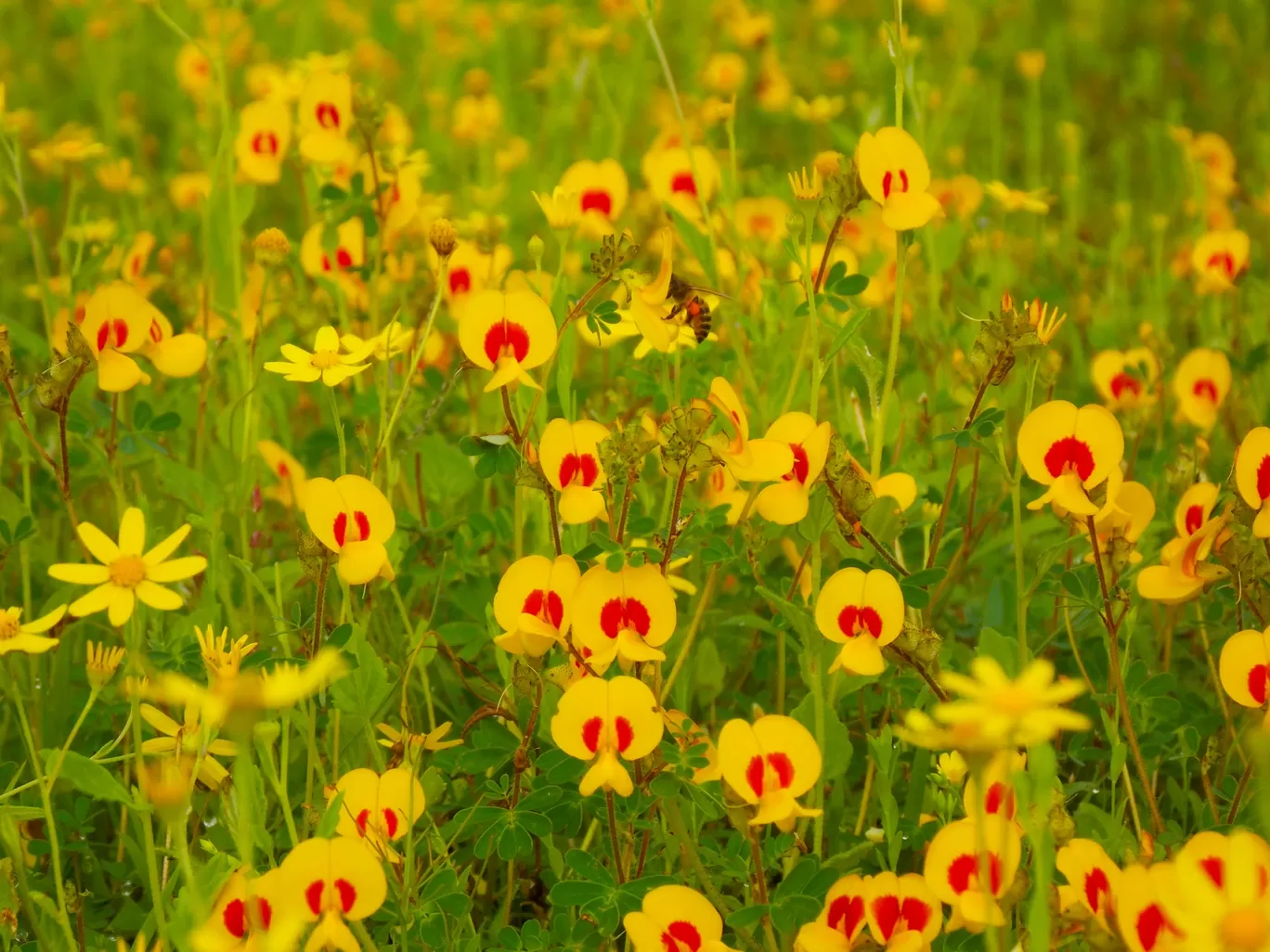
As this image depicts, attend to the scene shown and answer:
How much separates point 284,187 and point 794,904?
2.83 metres

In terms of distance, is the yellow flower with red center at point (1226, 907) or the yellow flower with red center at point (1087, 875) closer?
the yellow flower with red center at point (1226, 907)

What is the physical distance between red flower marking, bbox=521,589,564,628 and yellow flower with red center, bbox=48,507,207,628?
0.91ft

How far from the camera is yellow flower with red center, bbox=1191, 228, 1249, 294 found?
2.22m

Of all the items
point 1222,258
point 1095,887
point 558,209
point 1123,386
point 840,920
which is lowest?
point 840,920

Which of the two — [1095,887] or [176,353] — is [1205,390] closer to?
[1095,887]

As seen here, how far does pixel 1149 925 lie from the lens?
1.02 metres

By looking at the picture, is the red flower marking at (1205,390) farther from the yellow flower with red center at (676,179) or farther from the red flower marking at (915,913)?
the red flower marking at (915,913)

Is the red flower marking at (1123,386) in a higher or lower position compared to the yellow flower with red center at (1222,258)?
lower

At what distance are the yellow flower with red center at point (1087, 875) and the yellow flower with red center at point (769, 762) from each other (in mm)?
202

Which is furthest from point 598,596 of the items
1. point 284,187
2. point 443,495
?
point 284,187

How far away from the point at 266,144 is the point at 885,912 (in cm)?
159

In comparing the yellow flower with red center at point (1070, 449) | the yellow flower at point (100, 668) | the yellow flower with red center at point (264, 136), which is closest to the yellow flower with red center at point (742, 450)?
the yellow flower with red center at point (1070, 449)

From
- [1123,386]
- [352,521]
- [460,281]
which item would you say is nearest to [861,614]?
[352,521]

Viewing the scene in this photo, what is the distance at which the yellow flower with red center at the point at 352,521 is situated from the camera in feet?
4.19
